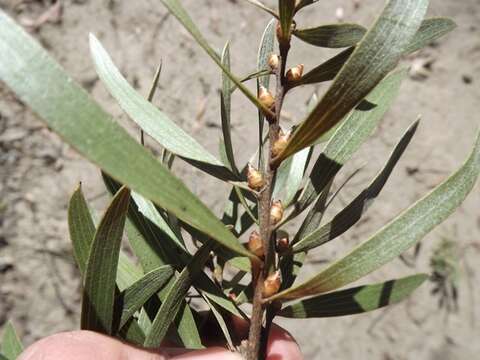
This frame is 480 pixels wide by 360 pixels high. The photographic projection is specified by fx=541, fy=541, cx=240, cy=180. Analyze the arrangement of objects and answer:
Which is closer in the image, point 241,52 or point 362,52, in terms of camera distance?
point 362,52

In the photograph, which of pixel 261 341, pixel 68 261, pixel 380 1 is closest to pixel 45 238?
pixel 68 261

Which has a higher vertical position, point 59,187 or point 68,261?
point 59,187

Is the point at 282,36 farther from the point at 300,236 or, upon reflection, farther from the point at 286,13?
the point at 300,236

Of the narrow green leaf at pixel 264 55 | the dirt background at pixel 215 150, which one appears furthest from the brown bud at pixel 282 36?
the dirt background at pixel 215 150

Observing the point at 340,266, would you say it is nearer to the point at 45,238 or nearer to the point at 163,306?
the point at 163,306

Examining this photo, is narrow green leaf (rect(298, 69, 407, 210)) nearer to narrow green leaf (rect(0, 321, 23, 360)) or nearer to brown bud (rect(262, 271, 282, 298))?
Answer: brown bud (rect(262, 271, 282, 298))

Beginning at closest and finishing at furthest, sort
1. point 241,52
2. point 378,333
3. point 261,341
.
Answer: point 261,341 → point 378,333 → point 241,52

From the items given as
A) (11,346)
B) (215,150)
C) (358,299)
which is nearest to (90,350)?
(11,346)
